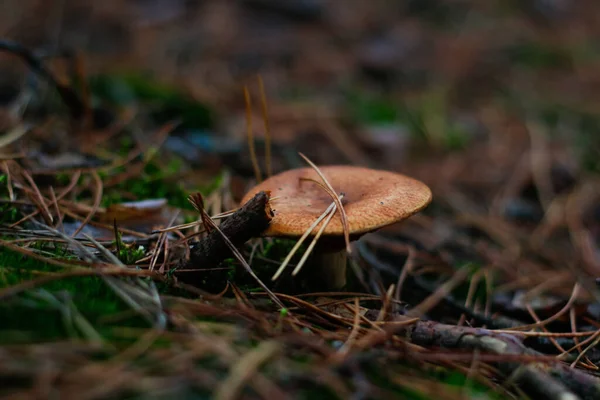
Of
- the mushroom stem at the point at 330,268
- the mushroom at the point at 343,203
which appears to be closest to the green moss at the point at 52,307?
the mushroom at the point at 343,203

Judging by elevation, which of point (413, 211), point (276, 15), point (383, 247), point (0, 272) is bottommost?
point (383, 247)

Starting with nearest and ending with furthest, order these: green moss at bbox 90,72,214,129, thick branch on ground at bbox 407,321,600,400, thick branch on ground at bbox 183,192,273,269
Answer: thick branch on ground at bbox 407,321,600,400, thick branch on ground at bbox 183,192,273,269, green moss at bbox 90,72,214,129

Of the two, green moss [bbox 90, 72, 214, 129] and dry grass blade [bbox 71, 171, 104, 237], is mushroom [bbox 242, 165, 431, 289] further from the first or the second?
green moss [bbox 90, 72, 214, 129]

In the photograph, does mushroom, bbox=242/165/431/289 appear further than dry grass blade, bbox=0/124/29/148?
No

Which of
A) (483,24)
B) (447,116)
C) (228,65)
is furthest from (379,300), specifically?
(483,24)

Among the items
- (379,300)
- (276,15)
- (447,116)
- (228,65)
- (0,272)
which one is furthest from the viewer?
(276,15)

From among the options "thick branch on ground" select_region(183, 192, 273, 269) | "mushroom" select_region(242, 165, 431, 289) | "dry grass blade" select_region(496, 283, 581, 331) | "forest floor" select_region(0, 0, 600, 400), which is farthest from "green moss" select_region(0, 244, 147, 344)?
"dry grass blade" select_region(496, 283, 581, 331)

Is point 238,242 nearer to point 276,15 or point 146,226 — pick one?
point 146,226

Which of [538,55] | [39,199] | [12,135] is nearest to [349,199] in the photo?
→ [39,199]
